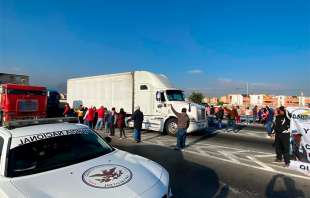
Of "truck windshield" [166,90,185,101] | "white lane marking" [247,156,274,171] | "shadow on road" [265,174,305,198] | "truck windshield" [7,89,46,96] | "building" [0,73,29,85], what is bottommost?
"shadow on road" [265,174,305,198]

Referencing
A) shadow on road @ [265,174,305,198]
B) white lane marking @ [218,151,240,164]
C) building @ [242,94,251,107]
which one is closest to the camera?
shadow on road @ [265,174,305,198]

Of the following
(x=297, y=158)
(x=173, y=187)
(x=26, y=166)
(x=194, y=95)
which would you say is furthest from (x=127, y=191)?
(x=194, y=95)

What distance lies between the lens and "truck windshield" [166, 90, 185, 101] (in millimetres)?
14773

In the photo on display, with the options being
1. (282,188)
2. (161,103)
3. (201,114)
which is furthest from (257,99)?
(282,188)

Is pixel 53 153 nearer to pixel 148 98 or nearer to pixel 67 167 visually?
pixel 67 167

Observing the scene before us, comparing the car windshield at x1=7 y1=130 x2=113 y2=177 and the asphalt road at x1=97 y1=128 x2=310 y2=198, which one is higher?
the car windshield at x1=7 y1=130 x2=113 y2=177

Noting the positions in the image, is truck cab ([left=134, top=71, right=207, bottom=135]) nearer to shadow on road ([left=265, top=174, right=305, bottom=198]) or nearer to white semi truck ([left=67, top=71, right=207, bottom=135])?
white semi truck ([left=67, top=71, right=207, bottom=135])

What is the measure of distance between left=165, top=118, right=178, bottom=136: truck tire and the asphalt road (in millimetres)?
2838

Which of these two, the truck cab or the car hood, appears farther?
the truck cab

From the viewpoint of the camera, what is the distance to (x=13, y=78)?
19.4 m

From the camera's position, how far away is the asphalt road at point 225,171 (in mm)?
5527

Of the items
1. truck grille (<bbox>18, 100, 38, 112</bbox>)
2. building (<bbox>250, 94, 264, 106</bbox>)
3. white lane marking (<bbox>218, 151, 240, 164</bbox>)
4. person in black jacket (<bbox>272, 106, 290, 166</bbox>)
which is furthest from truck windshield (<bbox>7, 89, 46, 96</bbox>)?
building (<bbox>250, 94, 264, 106</bbox>)

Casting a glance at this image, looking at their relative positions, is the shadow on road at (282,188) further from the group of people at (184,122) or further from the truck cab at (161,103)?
the truck cab at (161,103)

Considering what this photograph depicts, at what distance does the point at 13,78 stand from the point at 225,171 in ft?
60.0
